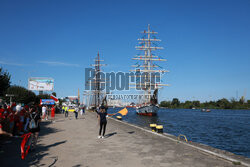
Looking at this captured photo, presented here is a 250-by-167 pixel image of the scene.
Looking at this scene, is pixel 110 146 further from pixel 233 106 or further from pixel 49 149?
pixel 233 106

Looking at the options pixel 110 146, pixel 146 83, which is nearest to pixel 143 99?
pixel 146 83

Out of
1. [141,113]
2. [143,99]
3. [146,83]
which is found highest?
[146,83]

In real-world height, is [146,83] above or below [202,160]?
above

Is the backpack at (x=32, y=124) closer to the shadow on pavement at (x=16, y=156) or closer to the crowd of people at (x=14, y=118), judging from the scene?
the crowd of people at (x=14, y=118)

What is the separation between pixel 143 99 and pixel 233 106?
110895 millimetres

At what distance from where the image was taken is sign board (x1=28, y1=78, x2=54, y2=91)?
52.7 meters

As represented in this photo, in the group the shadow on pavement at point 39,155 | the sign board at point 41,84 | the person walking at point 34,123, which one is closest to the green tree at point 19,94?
the sign board at point 41,84

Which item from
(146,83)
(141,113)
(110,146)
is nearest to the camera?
(110,146)

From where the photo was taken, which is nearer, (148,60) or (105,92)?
(148,60)

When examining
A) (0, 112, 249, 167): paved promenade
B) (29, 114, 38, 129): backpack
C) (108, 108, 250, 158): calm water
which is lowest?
(108, 108, 250, 158): calm water

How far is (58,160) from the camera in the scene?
7016 mm

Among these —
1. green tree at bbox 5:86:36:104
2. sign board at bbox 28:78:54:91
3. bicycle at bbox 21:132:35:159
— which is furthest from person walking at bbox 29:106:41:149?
sign board at bbox 28:78:54:91

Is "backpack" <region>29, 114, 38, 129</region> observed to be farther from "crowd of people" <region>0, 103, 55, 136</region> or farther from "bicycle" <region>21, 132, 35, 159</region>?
"crowd of people" <region>0, 103, 55, 136</region>

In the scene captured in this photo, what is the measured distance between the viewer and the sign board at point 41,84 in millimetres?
52656
